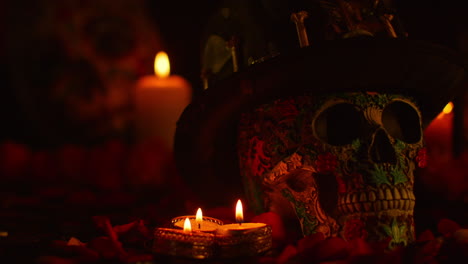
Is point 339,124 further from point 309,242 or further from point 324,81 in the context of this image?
point 309,242

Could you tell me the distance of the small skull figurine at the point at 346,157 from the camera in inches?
36.7

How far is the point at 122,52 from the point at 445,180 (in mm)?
1729

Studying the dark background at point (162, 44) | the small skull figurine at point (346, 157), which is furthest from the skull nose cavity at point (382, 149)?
the dark background at point (162, 44)

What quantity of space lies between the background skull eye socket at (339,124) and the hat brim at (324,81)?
4 cm

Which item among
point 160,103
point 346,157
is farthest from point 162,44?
point 346,157

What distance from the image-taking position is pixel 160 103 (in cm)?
212

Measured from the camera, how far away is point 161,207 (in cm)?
144

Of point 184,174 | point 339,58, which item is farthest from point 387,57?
point 184,174

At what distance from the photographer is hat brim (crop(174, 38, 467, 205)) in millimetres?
906

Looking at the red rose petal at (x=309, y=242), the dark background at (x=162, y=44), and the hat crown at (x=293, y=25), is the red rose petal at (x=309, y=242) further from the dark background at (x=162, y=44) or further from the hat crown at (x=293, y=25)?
the dark background at (x=162, y=44)

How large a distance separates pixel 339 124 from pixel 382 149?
0.09m

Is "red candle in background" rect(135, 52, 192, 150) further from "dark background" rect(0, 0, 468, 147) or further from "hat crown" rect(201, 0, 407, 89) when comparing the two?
"hat crown" rect(201, 0, 407, 89)

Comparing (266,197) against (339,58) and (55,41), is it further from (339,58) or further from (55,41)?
(55,41)

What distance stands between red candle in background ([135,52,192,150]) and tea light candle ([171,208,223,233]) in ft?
3.89
